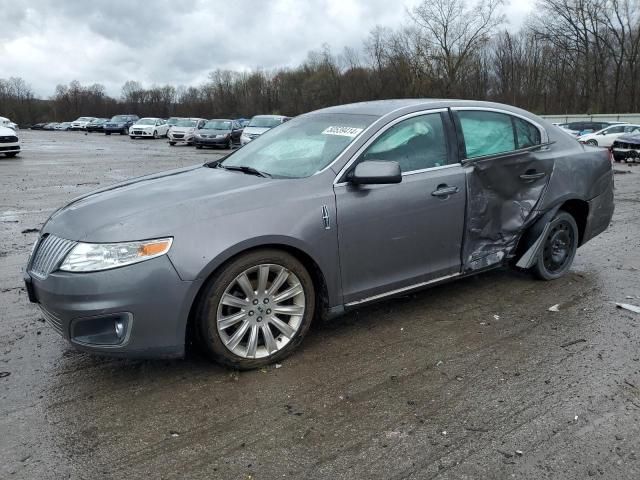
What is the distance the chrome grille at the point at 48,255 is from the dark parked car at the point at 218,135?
26407 millimetres

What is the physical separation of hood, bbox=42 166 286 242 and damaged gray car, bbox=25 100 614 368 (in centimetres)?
1

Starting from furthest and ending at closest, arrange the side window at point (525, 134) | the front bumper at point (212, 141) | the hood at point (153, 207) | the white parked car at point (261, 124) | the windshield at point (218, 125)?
the windshield at point (218, 125)
the front bumper at point (212, 141)
the white parked car at point (261, 124)
the side window at point (525, 134)
the hood at point (153, 207)

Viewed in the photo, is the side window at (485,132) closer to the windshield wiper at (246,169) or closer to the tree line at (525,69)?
the windshield wiper at (246,169)

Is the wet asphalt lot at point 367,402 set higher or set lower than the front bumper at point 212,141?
lower

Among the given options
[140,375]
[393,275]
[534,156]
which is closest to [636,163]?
[534,156]

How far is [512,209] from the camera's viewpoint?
4703mm

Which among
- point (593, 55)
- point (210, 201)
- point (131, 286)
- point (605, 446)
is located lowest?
point (605, 446)

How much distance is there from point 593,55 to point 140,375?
68.0m

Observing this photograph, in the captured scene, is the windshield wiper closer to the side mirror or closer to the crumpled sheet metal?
the side mirror

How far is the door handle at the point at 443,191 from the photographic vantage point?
416cm

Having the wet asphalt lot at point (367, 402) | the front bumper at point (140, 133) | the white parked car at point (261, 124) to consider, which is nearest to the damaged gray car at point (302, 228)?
the wet asphalt lot at point (367, 402)

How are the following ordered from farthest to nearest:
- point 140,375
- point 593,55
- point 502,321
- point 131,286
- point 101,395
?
point 593,55 < point 502,321 < point 140,375 < point 101,395 < point 131,286

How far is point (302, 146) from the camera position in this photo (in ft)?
14.1

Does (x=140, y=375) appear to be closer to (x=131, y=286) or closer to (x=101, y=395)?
(x=101, y=395)
